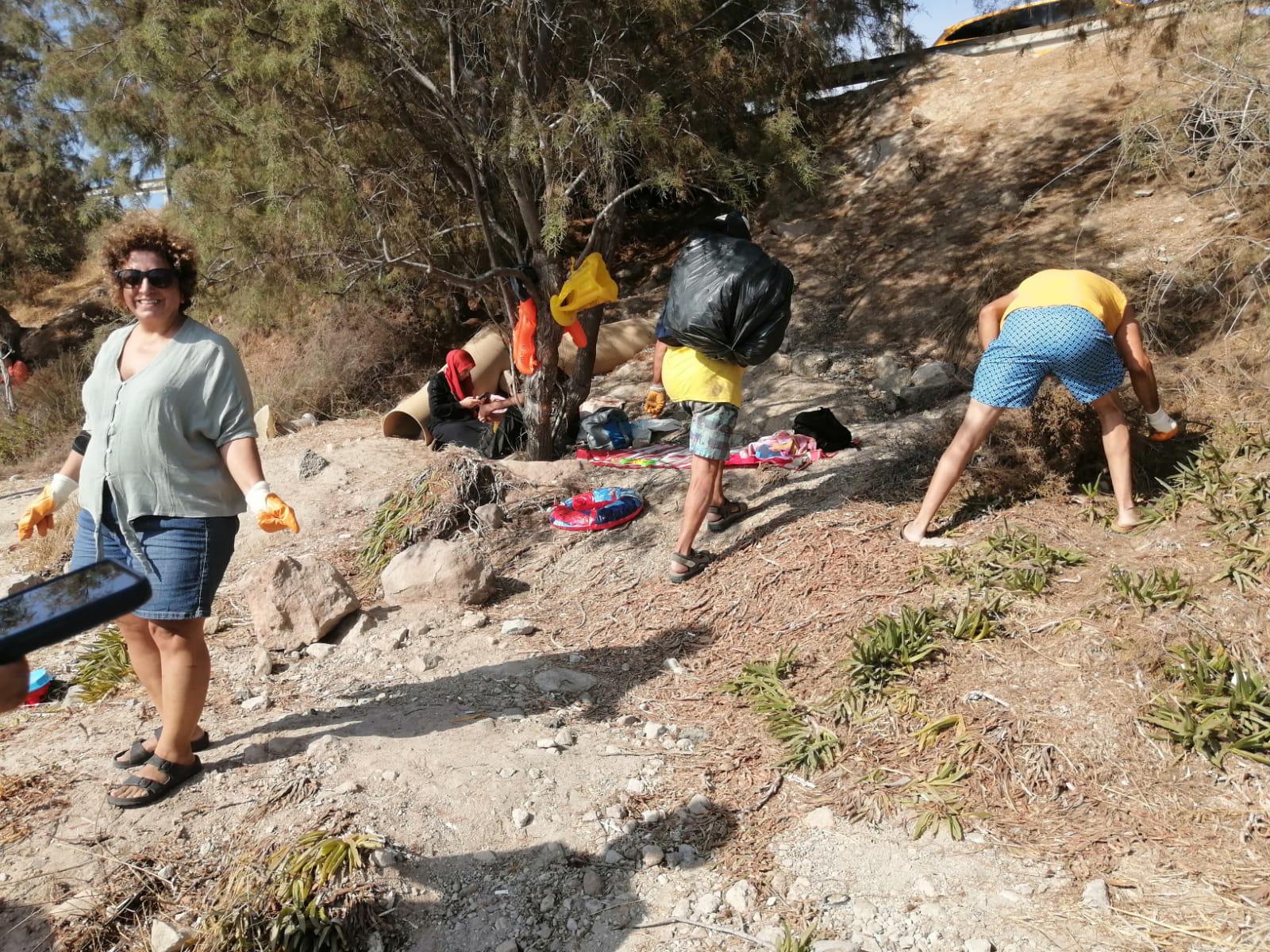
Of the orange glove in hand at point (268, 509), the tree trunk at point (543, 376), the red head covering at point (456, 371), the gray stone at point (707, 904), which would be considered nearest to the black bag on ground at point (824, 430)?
the tree trunk at point (543, 376)

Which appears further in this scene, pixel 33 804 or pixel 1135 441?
pixel 1135 441

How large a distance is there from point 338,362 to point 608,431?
414 centimetres

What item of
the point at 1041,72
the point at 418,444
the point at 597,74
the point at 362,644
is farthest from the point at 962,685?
the point at 1041,72

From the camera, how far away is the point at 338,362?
9523 millimetres

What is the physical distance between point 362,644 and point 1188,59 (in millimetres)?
5379

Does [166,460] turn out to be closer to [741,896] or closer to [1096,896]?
[741,896]

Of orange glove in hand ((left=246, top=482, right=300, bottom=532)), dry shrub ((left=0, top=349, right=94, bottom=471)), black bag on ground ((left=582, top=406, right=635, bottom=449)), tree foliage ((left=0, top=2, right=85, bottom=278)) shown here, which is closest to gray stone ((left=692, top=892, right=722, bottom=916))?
orange glove in hand ((left=246, top=482, right=300, bottom=532))

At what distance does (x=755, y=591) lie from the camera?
171 inches

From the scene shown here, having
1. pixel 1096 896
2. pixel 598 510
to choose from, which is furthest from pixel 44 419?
pixel 1096 896

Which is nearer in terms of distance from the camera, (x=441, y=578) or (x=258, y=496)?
(x=258, y=496)

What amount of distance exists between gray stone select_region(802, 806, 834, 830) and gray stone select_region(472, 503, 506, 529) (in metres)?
2.81

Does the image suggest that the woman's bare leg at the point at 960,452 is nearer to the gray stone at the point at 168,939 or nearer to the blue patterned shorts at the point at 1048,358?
the blue patterned shorts at the point at 1048,358

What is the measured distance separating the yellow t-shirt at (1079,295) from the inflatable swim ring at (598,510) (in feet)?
7.42

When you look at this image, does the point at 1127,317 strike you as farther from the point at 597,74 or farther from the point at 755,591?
the point at 597,74
